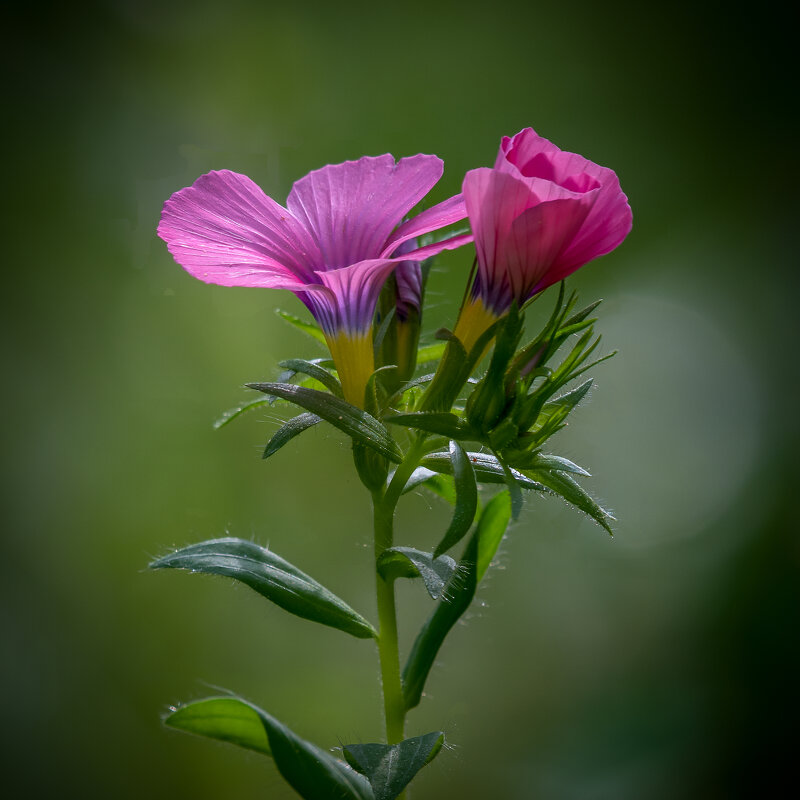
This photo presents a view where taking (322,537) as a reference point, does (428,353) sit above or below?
above

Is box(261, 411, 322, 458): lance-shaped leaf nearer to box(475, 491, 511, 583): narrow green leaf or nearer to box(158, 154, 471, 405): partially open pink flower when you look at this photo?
box(158, 154, 471, 405): partially open pink flower

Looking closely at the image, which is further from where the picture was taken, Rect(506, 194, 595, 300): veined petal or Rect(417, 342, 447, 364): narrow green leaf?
Rect(417, 342, 447, 364): narrow green leaf

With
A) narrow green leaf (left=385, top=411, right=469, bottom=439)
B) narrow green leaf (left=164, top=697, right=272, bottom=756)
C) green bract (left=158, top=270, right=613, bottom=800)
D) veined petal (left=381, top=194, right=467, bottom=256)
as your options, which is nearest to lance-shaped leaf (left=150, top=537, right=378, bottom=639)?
green bract (left=158, top=270, right=613, bottom=800)

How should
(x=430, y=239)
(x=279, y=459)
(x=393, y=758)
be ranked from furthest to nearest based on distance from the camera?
(x=279, y=459)
(x=430, y=239)
(x=393, y=758)

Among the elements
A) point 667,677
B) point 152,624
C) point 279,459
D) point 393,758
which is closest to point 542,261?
point 393,758

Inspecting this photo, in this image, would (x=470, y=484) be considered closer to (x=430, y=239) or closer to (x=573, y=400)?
(x=573, y=400)

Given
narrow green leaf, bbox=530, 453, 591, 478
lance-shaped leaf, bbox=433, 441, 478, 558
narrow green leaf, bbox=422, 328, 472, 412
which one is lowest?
lance-shaped leaf, bbox=433, 441, 478, 558
